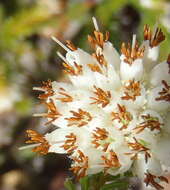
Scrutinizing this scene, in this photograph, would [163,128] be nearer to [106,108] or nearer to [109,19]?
[106,108]

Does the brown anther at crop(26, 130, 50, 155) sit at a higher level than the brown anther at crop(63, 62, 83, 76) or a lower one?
lower

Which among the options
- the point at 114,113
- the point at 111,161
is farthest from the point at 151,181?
the point at 114,113

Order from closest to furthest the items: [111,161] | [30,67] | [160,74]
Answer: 1. [111,161]
2. [160,74]
3. [30,67]

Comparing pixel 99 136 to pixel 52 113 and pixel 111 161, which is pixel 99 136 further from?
pixel 52 113

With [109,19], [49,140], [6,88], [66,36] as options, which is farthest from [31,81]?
[49,140]

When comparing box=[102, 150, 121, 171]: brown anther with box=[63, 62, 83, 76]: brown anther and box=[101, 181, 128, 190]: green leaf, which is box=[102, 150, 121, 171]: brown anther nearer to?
box=[101, 181, 128, 190]: green leaf

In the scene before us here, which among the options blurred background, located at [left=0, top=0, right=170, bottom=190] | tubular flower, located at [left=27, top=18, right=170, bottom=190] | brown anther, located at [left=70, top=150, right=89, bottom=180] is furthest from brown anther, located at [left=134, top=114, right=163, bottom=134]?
blurred background, located at [left=0, top=0, right=170, bottom=190]

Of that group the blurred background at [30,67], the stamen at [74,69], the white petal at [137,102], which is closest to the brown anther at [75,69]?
the stamen at [74,69]

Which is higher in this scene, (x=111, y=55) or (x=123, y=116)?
(x=111, y=55)

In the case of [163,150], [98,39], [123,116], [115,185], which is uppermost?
[98,39]
